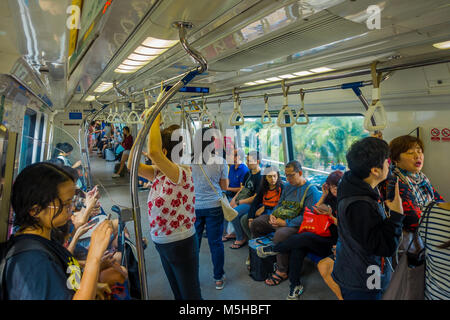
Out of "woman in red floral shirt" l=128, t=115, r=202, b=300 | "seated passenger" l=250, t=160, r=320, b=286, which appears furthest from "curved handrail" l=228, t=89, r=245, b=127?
"seated passenger" l=250, t=160, r=320, b=286

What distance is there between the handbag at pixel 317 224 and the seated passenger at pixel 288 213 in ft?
0.84

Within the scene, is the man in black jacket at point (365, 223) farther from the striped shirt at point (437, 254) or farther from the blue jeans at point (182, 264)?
the blue jeans at point (182, 264)

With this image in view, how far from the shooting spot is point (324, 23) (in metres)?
1.53

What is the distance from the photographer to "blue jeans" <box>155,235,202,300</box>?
2.17 meters

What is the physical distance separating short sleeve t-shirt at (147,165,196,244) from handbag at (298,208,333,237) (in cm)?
172

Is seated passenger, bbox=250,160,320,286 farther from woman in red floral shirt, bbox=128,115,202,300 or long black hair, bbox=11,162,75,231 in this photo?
long black hair, bbox=11,162,75,231

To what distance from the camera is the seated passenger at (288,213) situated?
3500 mm

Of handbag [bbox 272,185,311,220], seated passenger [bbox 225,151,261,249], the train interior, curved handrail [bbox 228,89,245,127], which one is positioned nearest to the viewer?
the train interior

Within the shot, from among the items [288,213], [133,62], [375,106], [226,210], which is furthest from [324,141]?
[133,62]

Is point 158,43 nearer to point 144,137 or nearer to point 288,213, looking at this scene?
point 144,137

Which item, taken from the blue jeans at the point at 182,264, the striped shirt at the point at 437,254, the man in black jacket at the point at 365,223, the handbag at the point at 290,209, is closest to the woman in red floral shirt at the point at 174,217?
the blue jeans at the point at 182,264

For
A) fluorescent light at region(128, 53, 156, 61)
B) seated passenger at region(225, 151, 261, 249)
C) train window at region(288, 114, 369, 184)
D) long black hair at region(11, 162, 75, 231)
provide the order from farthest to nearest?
seated passenger at region(225, 151, 261, 249)
train window at region(288, 114, 369, 184)
fluorescent light at region(128, 53, 156, 61)
long black hair at region(11, 162, 75, 231)

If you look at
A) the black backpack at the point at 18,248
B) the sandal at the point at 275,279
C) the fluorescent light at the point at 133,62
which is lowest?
the sandal at the point at 275,279

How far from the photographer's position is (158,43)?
1.62 metres
